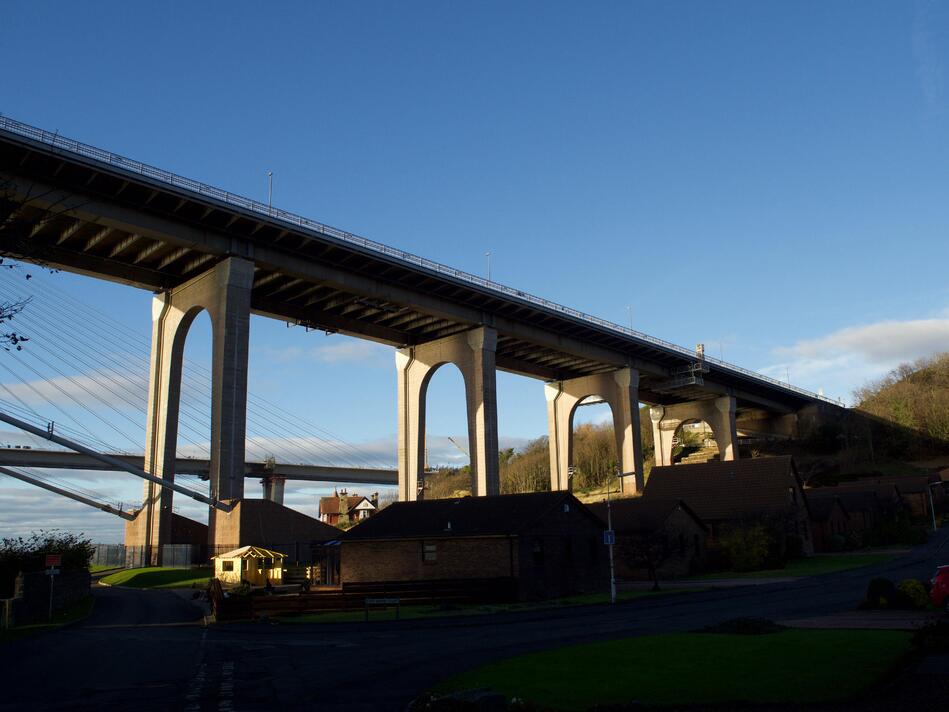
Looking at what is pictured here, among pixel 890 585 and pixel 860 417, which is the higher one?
pixel 860 417

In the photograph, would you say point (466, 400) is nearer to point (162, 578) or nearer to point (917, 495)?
point (162, 578)

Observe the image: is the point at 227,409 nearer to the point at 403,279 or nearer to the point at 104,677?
the point at 403,279

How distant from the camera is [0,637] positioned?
2797 cm

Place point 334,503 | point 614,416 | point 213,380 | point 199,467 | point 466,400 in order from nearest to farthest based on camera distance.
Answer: point 213,380
point 466,400
point 614,416
point 199,467
point 334,503

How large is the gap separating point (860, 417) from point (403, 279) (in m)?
88.7

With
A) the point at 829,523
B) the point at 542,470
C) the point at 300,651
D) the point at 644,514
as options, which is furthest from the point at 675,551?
the point at 542,470

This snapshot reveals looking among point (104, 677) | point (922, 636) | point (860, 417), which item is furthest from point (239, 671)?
point (860, 417)

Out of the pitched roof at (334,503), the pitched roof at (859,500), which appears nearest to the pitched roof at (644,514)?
the pitched roof at (859,500)

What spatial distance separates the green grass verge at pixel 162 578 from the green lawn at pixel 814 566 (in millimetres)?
33195

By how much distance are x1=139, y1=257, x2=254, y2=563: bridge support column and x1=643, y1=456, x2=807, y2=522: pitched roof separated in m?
30.9

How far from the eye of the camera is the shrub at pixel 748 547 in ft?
173

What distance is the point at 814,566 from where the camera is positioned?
52.4 metres

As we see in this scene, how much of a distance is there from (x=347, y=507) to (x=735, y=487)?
332ft

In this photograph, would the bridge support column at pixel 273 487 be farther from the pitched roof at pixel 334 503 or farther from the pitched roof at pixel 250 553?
Result: the pitched roof at pixel 250 553
